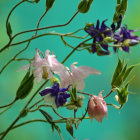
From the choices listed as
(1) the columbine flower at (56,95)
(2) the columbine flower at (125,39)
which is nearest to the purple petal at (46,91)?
(1) the columbine flower at (56,95)

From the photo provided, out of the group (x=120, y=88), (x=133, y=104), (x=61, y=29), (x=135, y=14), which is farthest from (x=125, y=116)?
(x=120, y=88)

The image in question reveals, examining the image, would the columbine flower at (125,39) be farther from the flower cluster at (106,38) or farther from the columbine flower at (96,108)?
the columbine flower at (96,108)

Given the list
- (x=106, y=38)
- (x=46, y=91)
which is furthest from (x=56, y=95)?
(x=106, y=38)

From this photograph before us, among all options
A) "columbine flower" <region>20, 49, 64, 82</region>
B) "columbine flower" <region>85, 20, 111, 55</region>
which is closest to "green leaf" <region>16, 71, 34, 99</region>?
"columbine flower" <region>20, 49, 64, 82</region>

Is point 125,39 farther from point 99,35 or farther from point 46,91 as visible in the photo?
point 46,91

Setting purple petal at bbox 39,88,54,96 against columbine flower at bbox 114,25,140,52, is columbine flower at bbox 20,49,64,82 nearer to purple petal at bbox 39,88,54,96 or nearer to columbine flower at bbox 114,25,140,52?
purple petal at bbox 39,88,54,96
